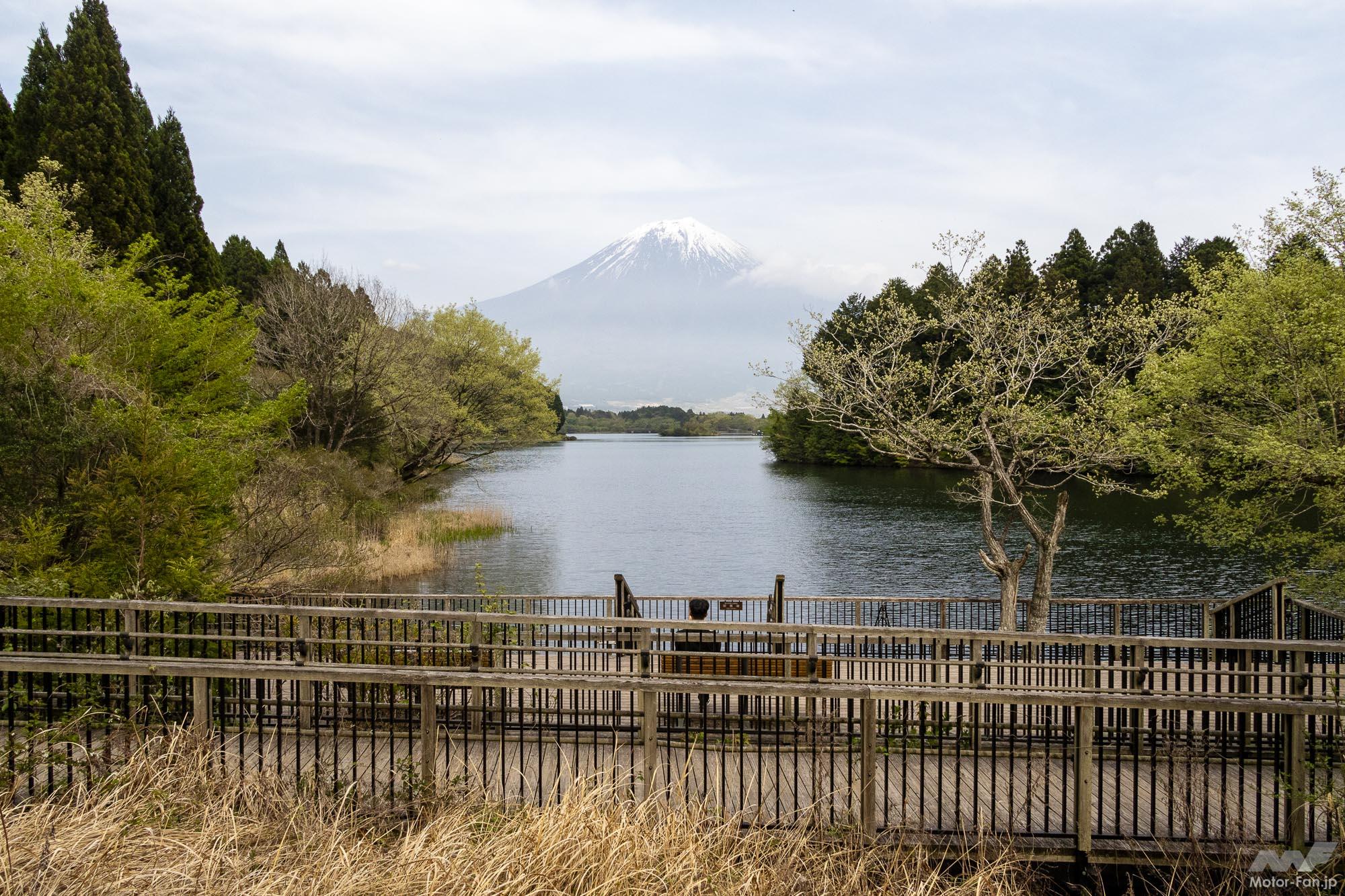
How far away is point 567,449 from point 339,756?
468 ft

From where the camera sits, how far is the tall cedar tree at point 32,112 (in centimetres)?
3694

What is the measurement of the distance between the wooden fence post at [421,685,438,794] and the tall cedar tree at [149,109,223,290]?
40.1 m

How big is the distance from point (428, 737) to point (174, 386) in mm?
16594

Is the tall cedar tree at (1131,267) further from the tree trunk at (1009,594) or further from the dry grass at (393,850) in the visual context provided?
the dry grass at (393,850)

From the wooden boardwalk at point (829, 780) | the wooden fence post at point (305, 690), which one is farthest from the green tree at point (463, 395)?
the wooden boardwalk at point (829, 780)

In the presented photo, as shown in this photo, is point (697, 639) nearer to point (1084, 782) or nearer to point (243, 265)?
point (1084, 782)

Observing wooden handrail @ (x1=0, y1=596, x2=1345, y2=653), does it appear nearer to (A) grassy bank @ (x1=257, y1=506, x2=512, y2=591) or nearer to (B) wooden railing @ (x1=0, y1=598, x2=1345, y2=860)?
(B) wooden railing @ (x1=0, y1=598, x2=1345, y2=860)

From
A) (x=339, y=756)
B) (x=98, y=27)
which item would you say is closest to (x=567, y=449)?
(x=98, y=27)

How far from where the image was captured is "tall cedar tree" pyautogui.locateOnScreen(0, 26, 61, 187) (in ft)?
121

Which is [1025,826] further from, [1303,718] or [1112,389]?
[1112,389]

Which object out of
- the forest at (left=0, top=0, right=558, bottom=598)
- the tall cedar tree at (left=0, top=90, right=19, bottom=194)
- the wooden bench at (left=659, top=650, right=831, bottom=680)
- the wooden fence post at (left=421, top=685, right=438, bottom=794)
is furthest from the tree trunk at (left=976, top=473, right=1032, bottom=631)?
the tall cedar tree at (left=0, top=90, right=19, bottom=194)

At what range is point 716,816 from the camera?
616 cm

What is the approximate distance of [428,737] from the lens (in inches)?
279

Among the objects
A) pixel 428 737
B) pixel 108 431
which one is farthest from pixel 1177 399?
pixel 108 431
